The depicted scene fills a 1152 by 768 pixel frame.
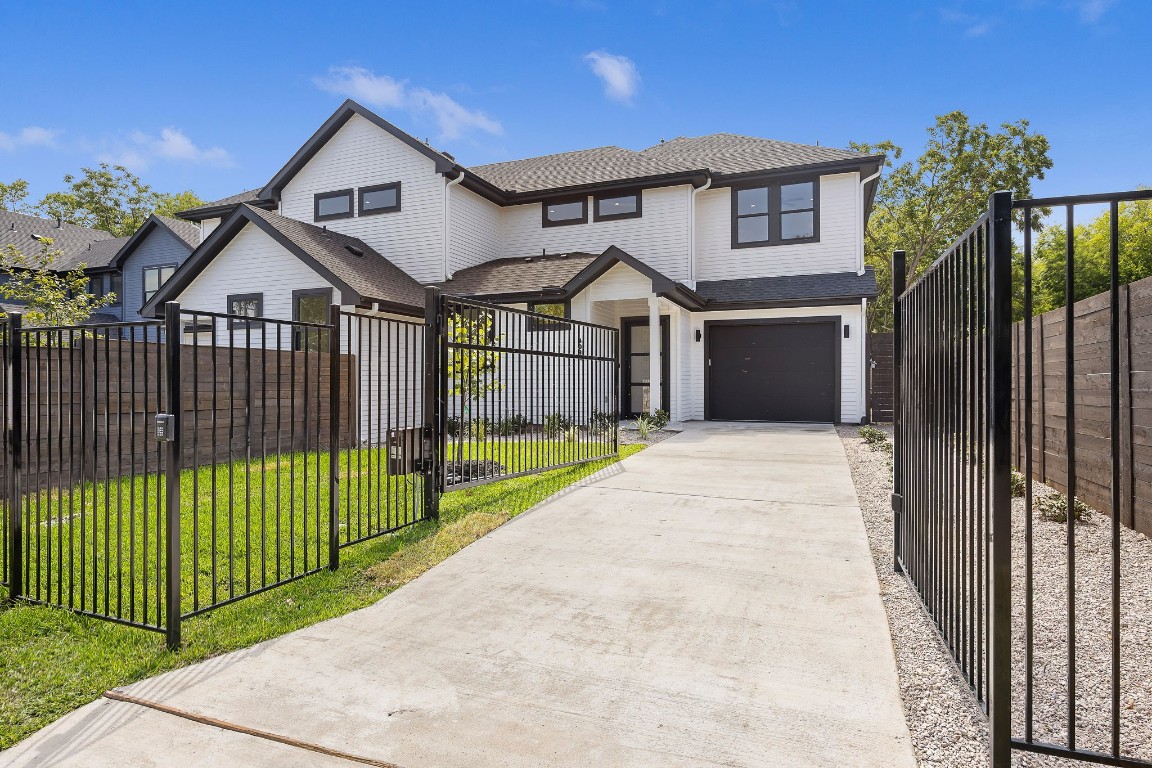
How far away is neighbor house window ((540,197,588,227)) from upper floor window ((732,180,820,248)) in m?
3.67

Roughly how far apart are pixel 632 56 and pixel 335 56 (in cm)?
730

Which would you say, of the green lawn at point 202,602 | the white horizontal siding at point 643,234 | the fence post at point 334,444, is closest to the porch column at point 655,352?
the white horizontal siding at point 643,234

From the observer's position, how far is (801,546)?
4555 mm

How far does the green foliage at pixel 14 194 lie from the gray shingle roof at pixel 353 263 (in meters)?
34.3

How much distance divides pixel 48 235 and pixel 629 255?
26567 mm

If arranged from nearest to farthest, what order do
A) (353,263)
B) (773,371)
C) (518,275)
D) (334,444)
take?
1. (334,444)
2. (353,263)
3. (773,371)
4. (518,275)

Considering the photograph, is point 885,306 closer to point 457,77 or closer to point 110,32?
point 457,77

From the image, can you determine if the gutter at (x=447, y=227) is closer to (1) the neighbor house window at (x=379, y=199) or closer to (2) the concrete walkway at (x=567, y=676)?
(1) the neighbor house window at (x=379, y=199)

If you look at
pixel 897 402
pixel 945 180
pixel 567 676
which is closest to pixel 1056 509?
pixel 897 402

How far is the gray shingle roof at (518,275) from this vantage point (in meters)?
13.2

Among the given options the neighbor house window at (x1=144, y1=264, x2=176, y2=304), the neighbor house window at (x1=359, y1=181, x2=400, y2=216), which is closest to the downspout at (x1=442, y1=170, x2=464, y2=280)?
the neighbor house window at (x1=359, y1=181, x2=400, y2=216)

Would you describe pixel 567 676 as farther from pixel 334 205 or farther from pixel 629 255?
pixel 334 205

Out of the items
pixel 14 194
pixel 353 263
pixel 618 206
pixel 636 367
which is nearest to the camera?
pixel 353 263

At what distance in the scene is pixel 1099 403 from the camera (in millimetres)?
4824
